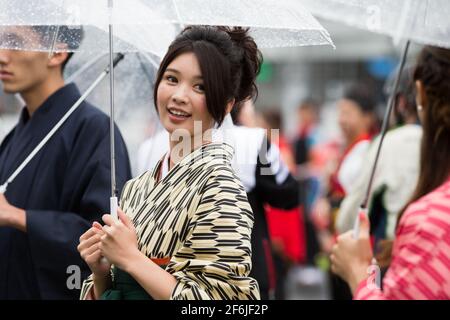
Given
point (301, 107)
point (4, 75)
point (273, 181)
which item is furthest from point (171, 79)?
point (301, 107)

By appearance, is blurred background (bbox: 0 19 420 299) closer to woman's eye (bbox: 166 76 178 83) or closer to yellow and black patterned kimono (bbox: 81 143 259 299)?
woman's eye (bbox: 166 76 178 83)

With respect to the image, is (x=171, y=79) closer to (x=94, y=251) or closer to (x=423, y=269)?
(x=94, y=251)

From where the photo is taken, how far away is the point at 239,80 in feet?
10.1

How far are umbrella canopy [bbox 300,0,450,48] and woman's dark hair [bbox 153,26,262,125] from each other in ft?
1.21

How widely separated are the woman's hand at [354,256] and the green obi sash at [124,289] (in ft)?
2.89

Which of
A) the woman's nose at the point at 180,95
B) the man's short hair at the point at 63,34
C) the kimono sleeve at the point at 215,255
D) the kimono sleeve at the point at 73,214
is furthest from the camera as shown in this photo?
the kimono sleeve at the point at 73,214

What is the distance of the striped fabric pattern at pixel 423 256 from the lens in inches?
106

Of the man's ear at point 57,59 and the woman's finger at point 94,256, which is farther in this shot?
the man's ear at point 57,59

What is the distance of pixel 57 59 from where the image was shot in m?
4.00

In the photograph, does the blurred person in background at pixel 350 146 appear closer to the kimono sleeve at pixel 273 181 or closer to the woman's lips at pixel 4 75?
the kimono sleeve at pixel 273 181

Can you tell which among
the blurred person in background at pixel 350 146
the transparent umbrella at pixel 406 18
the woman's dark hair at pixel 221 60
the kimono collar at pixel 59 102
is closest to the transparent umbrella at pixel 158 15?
the woman's dark hair at pixel 221 60

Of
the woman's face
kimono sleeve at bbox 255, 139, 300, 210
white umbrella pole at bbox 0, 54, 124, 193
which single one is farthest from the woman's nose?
kimono sleeve at bbox 255, 139, 300, 210

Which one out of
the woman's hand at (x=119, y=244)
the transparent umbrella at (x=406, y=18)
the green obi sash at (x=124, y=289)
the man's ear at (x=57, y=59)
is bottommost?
the green obi sash at (x=124, y=289)

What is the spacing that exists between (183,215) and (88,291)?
49 cm
